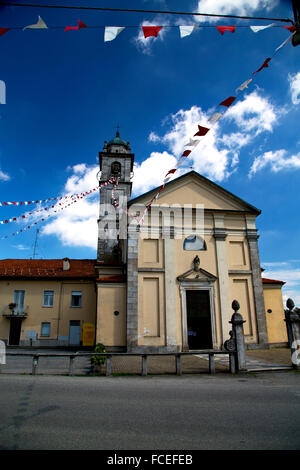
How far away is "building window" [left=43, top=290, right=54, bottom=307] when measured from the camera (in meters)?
23.7

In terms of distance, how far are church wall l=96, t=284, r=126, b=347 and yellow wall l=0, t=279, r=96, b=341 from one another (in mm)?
8093

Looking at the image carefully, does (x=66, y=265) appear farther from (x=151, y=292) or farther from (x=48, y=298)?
(x=151, y=292)

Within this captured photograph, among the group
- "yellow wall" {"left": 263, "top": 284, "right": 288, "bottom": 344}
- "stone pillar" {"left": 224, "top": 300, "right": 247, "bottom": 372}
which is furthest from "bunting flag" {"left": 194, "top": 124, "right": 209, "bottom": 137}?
"yellow wall" {"left": 263, "top": 284, "right": 288, "bottom": 344}

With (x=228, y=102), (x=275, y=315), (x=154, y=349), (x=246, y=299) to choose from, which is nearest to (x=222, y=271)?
(x=246, y=299)

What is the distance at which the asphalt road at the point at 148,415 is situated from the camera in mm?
3715

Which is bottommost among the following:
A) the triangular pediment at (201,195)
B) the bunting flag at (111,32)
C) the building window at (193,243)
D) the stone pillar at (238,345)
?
the stone pillar at (238,345)

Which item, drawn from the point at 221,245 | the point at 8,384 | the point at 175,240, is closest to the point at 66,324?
the point at 175,240

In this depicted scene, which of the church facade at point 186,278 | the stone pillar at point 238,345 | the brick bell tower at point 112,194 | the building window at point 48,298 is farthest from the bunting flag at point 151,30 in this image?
the building window at point 48,298

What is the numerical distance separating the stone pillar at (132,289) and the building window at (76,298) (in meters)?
9.68

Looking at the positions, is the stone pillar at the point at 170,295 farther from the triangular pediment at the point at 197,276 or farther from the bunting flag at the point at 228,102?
the bunting flag at the point at 228,102

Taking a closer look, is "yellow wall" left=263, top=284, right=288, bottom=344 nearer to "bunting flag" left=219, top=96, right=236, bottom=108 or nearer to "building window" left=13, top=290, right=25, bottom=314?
"bunting flag" left=219, top=96, right=236, bottom=108

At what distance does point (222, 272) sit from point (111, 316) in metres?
6.89

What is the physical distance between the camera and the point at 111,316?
1588 centimetres
